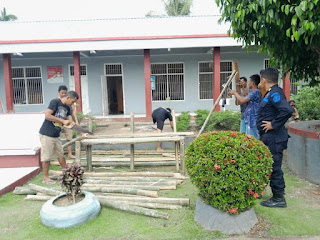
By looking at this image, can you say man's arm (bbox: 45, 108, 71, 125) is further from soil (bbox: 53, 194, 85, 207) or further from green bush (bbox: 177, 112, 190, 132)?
green bush (bbox: 177, 112, 190, 132)

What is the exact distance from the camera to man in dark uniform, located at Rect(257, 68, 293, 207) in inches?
147

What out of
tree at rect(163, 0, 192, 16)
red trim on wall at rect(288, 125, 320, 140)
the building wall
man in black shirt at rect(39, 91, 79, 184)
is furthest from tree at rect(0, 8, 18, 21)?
red trim on wall at rect(288, 125, 320, 140)

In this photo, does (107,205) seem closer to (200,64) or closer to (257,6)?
(257,6)

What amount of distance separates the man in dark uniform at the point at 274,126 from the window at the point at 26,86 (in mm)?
12724

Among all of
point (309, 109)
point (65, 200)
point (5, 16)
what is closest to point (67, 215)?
point (65, 200)

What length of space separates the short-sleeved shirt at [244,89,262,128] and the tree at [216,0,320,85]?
92 centimetres

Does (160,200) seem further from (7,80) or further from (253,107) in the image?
(7,80)

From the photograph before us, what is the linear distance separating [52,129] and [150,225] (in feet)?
9.33

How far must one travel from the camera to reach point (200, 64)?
1410cm

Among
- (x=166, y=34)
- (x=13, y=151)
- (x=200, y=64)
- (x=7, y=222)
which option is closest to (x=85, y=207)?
(x=7, y=222)

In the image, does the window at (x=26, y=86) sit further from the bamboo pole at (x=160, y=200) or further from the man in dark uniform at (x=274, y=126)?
the man in dark uniform at (x=274, y=126)

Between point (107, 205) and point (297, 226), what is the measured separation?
8.01 ft

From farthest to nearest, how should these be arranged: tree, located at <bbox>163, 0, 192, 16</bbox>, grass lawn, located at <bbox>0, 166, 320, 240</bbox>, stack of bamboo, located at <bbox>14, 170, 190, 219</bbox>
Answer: tree, located at <bbox>163, 0, 192, 16</bbox> < stack of bamboo, located at <bbox>14, 170, 190, 219</bbox> < grass lawn, located at <bbox>0, 166, 320, 240</bbox>

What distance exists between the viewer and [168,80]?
14195 millimetres
